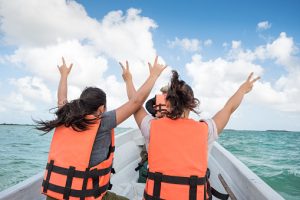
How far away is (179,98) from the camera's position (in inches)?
79.6

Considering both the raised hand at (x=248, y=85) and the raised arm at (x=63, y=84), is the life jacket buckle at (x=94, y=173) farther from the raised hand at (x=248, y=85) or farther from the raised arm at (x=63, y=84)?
the raised hand at (x=248, y=85)

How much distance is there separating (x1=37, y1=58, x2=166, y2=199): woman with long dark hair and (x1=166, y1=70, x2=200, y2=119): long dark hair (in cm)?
27

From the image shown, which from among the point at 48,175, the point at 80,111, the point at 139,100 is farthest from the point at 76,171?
the point at 139,100

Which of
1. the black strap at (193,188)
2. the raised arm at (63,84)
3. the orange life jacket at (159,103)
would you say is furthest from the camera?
the orange life jacket at (159,103)

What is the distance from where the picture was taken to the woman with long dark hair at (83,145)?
2.06 m

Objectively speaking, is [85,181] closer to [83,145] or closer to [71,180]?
[71,180]

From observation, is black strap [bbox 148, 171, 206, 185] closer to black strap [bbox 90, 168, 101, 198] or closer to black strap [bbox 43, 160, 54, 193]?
black strap [bbox 90, 168, 101, 198]

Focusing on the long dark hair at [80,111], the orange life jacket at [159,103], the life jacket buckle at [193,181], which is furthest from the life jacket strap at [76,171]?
the orange life jacket at [159,103]

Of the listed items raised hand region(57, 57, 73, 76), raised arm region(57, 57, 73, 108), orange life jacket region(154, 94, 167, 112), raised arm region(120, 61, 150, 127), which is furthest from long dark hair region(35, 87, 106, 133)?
orange life jacket region(154, 94, 167, 112)

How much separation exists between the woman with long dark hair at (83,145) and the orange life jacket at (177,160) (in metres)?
0.31

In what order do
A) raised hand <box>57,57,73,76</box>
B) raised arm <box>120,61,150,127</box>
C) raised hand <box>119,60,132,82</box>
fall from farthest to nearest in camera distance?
raised hand <box>57,57,73,76</box> → raised hand <box>119,60,132,82</box> → raised arm <box>120,61,150,127</box>

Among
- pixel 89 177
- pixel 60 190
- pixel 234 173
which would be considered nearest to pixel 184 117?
pixel 89 177

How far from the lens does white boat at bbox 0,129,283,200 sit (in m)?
2.33

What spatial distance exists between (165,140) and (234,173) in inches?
58.6
